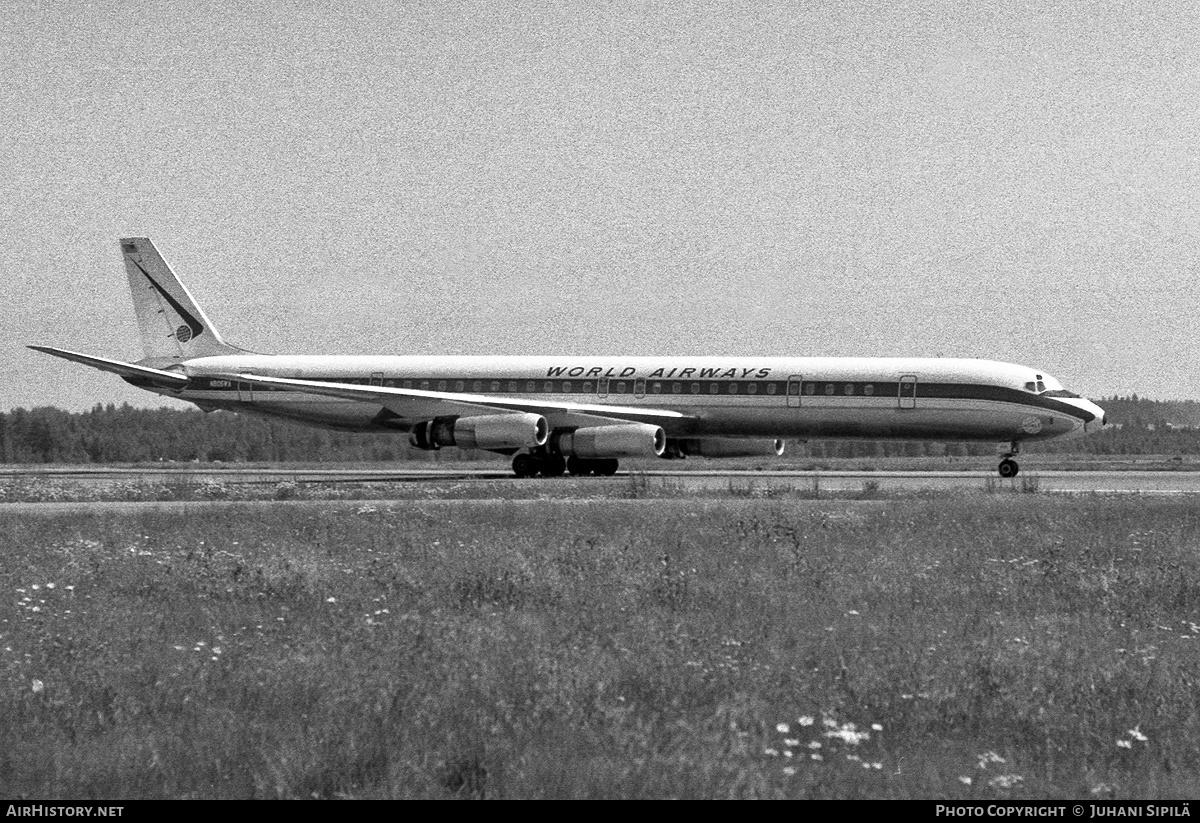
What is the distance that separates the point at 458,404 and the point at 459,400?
1.30ft

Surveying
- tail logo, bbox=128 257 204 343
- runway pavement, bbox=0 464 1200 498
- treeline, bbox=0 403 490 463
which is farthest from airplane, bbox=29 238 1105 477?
treeline, bbox=0 403 490 463

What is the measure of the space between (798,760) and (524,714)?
1840mm

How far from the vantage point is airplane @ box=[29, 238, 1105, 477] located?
39812 millimetres

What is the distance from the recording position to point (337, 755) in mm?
7891

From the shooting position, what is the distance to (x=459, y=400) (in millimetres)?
42938

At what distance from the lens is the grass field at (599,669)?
773cm

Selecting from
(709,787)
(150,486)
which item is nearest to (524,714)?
(709,787)

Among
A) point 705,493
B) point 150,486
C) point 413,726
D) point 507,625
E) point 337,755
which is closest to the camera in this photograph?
point 337,755

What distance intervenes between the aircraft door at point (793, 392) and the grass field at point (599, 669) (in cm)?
2087

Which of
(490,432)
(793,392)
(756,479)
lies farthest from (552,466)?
(793,392)

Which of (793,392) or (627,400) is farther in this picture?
(627,400)

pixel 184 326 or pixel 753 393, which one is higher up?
pixel 184 326

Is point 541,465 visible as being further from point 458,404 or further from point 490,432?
point 458,404

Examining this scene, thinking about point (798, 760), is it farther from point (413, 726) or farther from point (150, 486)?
point (150, 486)
